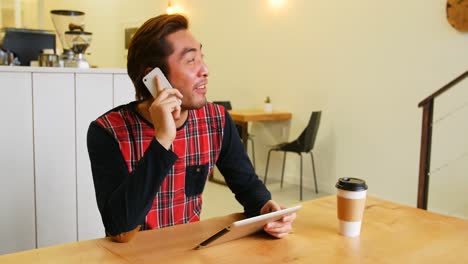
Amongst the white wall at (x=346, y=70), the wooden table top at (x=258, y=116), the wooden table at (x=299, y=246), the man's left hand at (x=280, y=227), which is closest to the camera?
the wooden table at (x=299, y=246)

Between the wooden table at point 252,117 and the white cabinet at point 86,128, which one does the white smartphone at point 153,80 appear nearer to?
the white cabinet at point 86,128

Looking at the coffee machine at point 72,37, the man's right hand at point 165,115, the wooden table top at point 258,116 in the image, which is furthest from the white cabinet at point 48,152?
the wooden table top at point 258,116

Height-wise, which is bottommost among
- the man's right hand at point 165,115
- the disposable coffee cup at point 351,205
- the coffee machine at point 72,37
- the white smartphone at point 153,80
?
the disposable coffee cup at point 351,205

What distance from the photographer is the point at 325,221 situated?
133 centimetres

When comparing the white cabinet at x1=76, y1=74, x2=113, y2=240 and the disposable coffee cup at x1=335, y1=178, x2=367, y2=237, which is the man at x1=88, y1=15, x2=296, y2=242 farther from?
the white cabinet at x1=76, y1=74, x2=113, y2=240

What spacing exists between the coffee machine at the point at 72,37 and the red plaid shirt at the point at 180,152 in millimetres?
1323

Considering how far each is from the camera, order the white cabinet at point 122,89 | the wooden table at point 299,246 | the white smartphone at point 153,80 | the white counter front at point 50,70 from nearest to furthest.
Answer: the wooden table at point 299,246
the white smartphone at point 153,80
the white counter front at point 50,70
the white cabinet at point 122,89

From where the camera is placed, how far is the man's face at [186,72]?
A: 1.41 metres

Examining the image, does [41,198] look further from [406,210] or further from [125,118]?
[406,210]

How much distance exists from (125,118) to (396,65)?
337 cm

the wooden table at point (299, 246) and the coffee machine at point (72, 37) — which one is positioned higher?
the coffee machine at point (72, 37)

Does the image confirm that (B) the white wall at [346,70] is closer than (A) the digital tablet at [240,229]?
No

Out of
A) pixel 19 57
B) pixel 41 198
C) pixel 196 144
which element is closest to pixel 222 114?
pixel 196 144

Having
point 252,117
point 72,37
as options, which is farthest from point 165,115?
point 252,117
